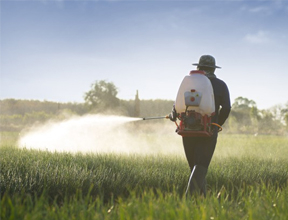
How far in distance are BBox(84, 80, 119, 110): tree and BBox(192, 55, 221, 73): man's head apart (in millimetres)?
19224

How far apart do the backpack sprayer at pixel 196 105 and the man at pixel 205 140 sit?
0.23 m

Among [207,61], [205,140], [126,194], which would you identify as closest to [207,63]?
[207,61]

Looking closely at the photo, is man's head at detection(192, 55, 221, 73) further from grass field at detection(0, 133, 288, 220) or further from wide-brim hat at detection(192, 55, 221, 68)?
grass field at detection(0, 133, 288, 220)

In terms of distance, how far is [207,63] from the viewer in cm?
490

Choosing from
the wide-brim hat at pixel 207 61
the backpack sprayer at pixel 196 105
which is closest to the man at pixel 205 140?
the wide-brim hat at pixel 207 61

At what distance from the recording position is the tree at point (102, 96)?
946 inches

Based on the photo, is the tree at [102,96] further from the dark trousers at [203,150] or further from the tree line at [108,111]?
the dark trousers at [203,150]

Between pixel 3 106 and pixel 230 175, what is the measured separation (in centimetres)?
2231

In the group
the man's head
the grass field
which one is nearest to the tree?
the grass field

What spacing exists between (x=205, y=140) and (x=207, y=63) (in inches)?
42.7

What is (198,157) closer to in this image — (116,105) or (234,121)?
(116,105)

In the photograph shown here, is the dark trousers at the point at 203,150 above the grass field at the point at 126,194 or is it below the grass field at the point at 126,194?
above

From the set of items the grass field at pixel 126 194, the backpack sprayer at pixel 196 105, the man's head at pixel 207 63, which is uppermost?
the man's head at pixel 207 63

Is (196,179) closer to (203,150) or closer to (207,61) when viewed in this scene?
(203,150)
